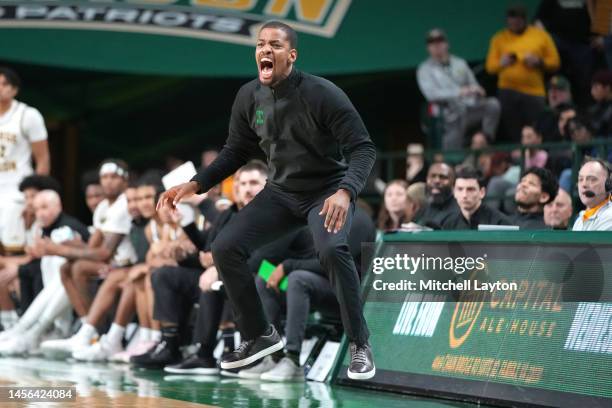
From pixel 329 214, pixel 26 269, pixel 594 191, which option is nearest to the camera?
pixel 329 214

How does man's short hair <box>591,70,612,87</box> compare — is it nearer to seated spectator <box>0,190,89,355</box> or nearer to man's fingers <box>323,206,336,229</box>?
seated spectator <box>0,190,89,355</box>

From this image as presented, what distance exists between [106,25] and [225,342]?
6476 millimetres

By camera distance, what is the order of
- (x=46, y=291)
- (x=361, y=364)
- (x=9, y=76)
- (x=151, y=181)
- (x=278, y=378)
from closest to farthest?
(x=361, y=364) → (x=278, y=378) → (x=151, y=181) → (x=46, y=291) → (x=9, y=76)

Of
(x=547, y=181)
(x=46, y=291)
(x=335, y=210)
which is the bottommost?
(x=46, y=291)

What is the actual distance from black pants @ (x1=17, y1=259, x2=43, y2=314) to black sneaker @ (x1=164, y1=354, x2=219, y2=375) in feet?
9.29

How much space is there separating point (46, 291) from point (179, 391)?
12.0 ft

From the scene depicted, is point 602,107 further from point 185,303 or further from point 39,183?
point 39,183

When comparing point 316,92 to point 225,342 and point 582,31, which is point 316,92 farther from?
point 582,31

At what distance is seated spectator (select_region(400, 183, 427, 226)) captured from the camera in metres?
10.2

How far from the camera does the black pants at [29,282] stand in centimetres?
1155

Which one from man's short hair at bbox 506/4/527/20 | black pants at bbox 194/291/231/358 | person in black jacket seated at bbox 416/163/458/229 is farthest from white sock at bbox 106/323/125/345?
man's short hair at bbox 506/4/527/20

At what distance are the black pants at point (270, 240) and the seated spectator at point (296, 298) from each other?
152 centimetres

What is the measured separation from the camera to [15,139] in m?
11.8

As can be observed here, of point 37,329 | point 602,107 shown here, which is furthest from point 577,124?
point 37,329
